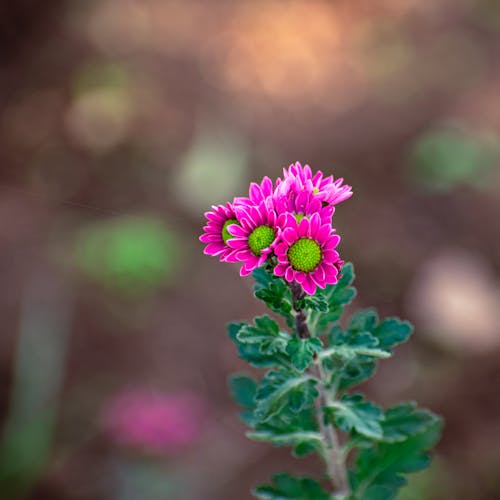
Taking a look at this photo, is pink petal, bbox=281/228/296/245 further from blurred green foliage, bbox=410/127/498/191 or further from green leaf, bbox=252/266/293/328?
blurred green foliage, bbox=410/127/498/191

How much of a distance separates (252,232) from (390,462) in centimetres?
61

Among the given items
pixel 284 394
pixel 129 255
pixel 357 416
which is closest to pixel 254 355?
pixel 284 394

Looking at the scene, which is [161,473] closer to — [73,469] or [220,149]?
[73,469]

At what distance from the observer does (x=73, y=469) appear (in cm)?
290

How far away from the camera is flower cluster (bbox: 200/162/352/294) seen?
1.00 m

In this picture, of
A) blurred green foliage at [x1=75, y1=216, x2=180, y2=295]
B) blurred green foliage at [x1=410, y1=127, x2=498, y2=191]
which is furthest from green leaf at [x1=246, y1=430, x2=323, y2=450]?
blurred green foliage at [x1=410, y1=127, x2=498, y2=191]

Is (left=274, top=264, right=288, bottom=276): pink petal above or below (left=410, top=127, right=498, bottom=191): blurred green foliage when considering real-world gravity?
below

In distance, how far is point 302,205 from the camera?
1059 mm

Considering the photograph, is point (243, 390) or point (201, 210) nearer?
point (243, 390)

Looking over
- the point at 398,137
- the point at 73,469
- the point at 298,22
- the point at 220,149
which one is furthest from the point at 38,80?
the point at 73,469

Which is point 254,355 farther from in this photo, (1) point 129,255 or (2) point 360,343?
(1) point 129,255

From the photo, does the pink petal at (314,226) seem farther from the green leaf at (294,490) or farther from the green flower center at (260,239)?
the green leaf at (294,490)

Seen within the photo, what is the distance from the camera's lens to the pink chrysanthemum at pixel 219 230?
105 cm

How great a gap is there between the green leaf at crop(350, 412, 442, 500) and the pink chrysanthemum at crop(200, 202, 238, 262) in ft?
1.77
